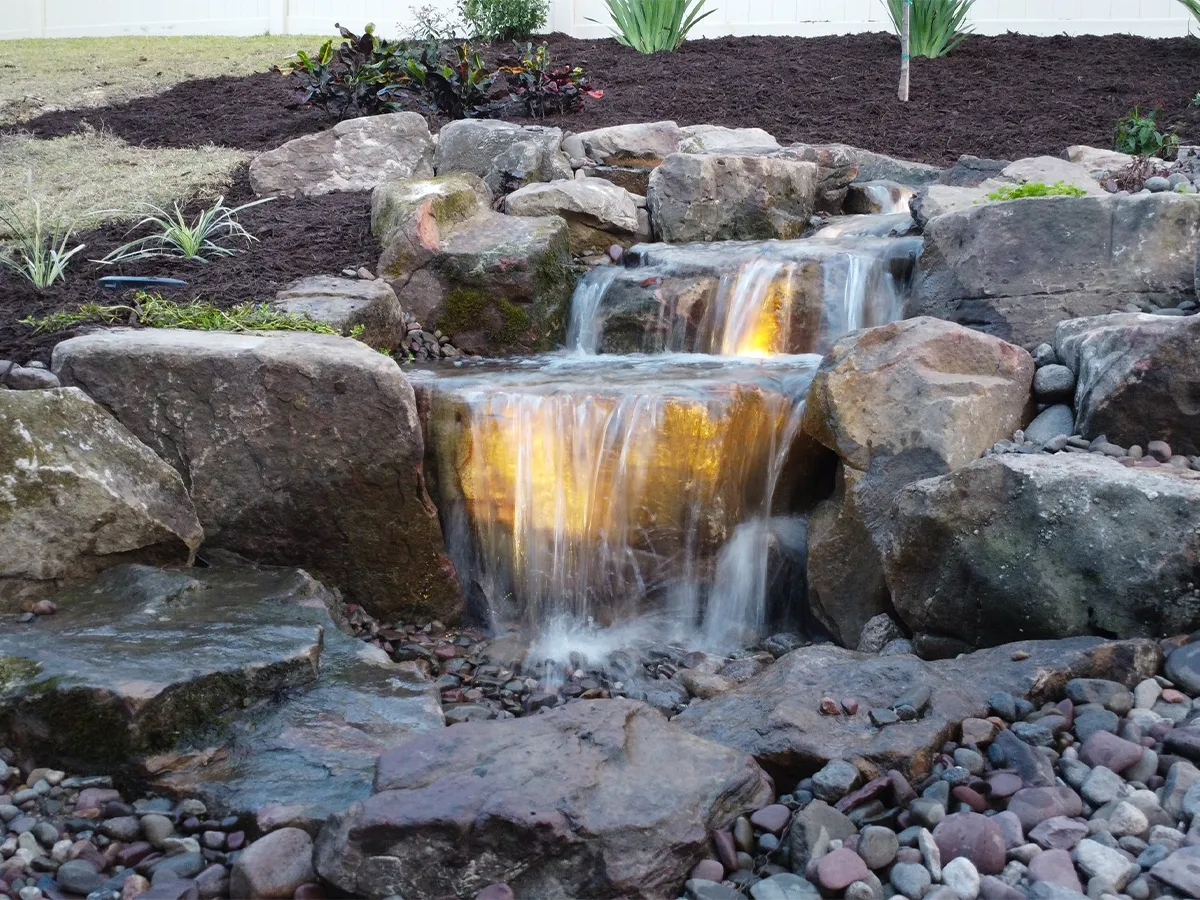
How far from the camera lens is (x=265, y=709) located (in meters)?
3.29

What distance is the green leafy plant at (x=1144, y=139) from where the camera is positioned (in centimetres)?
797

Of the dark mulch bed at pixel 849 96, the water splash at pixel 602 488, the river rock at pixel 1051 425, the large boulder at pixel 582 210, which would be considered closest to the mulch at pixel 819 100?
the dark mulch bed at pixel 849 96

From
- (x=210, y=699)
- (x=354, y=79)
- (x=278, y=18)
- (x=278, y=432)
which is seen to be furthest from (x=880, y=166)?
(x=278, y=18)

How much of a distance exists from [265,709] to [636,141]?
20.2 ft

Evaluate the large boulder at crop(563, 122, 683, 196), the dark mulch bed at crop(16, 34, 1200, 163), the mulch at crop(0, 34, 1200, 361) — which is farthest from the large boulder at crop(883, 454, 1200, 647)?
the dark mulch bed at crop(16, 34, 1200, 163)

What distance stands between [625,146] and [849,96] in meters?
2.84

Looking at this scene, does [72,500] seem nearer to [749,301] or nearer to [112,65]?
[749,301]

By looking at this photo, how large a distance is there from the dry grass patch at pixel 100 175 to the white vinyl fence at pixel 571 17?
172 inches

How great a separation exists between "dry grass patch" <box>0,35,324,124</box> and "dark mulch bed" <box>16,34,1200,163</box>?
600 millimetres

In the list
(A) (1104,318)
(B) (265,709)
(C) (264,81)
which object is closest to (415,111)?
(C) (264,81)

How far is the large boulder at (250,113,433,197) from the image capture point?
7996 mm

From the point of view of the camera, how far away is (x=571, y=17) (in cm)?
1280

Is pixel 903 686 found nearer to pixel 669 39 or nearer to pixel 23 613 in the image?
pixel 23 613

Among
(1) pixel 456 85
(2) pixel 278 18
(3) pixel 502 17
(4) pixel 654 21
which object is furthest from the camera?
(2) pixel 278 18
